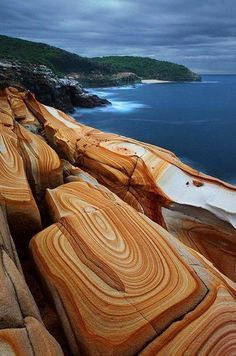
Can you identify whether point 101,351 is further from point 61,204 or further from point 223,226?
point 223,226

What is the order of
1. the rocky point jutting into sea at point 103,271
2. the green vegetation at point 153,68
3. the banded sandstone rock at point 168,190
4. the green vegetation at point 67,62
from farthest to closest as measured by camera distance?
1. the green vegetation at point 153,68
2. the green vegetation at point 67,62
3. the banded sandstone rock at point 168,190
4. the rocky point jutting into sea at point 103,271

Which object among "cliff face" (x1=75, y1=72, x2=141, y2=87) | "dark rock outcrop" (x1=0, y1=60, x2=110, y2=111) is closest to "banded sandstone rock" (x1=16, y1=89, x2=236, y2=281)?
"dark rock outcrop" (x1=0, y1=60, x2=110, y2=111)

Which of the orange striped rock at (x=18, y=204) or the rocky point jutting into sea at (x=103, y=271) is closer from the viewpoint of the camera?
the rocky point jutting into sea at (x=103, y=271)

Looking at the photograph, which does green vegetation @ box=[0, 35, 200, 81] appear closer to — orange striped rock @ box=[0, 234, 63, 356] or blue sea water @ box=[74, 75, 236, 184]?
blue sea water @ box=[74, 75, 236, 184]

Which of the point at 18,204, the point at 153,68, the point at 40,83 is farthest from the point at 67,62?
the point at 18,204

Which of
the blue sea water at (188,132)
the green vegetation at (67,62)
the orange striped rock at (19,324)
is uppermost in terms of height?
the green vegetation at (67,62)

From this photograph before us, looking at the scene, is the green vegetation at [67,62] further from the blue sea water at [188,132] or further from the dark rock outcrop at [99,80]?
the blue sea water at [188,132]

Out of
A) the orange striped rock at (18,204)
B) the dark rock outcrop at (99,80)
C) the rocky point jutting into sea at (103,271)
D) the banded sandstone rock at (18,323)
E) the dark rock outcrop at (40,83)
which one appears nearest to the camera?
the banded sandstone rock at (18,323)

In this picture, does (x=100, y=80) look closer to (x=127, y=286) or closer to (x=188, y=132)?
(x=188, y=132)

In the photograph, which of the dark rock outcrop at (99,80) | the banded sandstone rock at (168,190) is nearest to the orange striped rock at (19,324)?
the banded sandstone rock at (168,190)
